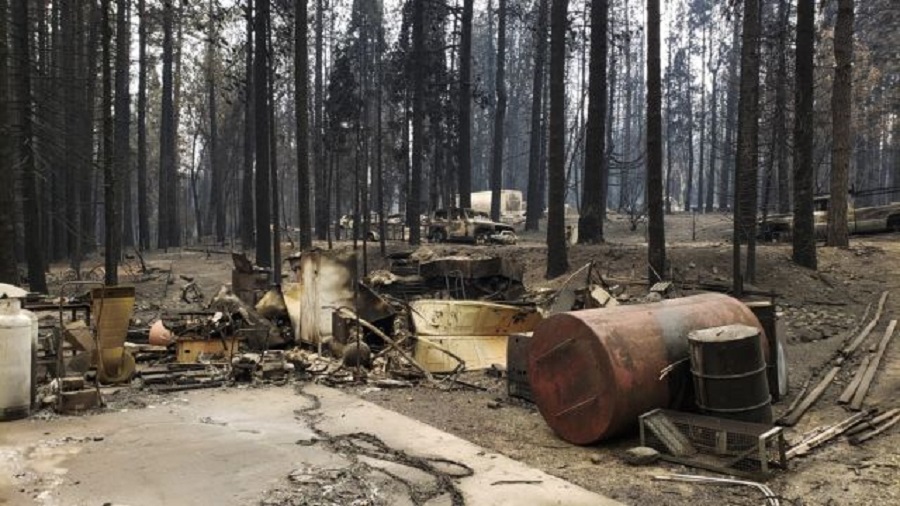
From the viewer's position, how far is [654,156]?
15664 mm

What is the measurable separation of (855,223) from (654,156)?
390 inches

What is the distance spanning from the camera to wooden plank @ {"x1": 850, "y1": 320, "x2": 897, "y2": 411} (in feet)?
26.6

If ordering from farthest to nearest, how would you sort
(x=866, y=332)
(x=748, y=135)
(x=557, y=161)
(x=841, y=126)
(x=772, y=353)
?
(x=841, y=126), (x=557, y=161), (x=748, y=135), (x=866, y=332), (x=772, y=353)

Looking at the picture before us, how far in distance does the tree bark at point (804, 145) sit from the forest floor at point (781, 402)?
0.57 m

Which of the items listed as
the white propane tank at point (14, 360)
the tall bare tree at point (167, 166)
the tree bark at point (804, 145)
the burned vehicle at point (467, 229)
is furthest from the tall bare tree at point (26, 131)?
the tree bark at point (804, 145)

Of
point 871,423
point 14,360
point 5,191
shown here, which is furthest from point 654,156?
point 5,191

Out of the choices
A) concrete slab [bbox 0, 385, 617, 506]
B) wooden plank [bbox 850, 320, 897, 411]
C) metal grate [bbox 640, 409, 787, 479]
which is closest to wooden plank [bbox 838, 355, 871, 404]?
wooden plank [bbox 850, 320, 897, 411]

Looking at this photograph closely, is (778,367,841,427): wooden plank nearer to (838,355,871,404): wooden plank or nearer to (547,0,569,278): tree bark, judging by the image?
(838,355,871,404): wooden plank

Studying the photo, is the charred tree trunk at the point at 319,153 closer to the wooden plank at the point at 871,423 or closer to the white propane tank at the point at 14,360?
the white propane tank at the point at 14,360

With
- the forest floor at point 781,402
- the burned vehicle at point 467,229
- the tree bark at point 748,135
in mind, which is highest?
the tree bark at point 748,135

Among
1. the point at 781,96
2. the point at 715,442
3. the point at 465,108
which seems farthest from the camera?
the point at 465,108

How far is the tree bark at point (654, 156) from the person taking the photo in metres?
15.1

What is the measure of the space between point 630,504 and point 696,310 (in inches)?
121

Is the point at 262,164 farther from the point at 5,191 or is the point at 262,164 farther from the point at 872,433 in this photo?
the point at 872,433
